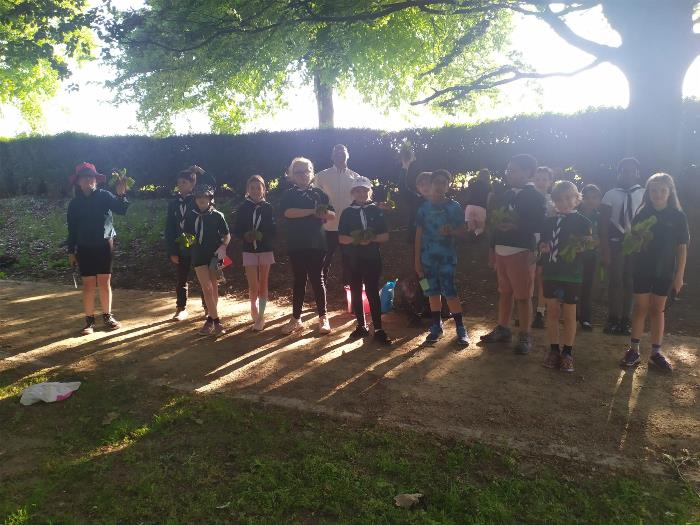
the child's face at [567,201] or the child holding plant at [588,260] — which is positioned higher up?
the child's face at [567,201]

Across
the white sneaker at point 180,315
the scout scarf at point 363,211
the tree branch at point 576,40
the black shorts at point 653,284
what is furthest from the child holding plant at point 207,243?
the tree branch at point 576,40

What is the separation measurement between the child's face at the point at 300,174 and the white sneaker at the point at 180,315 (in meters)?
2.64

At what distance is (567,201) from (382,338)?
2438 millimetres

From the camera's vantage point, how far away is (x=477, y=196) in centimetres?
810

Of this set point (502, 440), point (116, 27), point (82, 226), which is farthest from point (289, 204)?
point (116, 27)

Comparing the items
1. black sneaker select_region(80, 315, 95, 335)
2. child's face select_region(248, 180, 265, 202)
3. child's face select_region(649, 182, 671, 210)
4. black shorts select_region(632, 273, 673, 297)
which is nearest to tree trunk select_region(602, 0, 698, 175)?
child's face select_region(649, 182, 671, 210)

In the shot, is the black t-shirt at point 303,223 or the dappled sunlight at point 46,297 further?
the dappled sunlight at point 46,297

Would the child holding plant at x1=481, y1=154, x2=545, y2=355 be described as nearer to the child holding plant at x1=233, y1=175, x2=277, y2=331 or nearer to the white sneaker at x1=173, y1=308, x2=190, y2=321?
the child holding plant at x1=233, y1=175, x2=277, y2=331

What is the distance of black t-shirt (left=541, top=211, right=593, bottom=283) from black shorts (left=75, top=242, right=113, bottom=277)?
17.2 ft

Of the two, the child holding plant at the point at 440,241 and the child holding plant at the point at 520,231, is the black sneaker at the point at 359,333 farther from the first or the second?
the child holding plant at the point at 520,231

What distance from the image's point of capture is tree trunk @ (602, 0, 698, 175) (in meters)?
8.82

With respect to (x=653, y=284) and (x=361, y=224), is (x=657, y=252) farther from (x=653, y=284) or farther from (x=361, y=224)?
(x=361, y=224)

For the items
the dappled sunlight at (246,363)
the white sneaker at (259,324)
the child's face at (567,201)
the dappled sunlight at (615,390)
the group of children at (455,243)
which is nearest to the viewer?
the dappled sunlight at (615,390)

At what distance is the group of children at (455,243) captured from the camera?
202 inches
